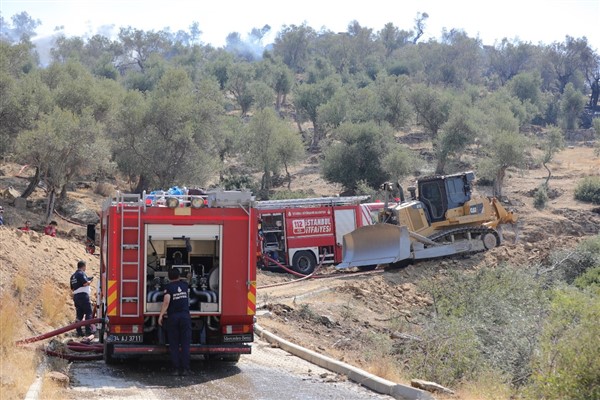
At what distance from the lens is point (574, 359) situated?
39.8 ft

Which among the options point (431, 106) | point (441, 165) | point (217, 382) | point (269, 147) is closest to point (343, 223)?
point (217, 382)

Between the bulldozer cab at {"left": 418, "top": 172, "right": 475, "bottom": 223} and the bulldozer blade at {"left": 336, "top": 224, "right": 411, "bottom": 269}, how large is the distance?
6.67ft

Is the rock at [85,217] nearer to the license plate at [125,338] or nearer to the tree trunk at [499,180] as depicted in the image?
the tree trunk at [499,180]

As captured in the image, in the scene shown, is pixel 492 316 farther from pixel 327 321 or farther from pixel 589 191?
pixel 589 191

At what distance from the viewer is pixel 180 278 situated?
46.4ft

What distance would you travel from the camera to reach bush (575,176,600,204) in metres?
50.8

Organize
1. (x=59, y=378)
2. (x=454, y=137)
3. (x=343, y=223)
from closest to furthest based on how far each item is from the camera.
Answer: (x=59, y=378) → (x=343, y=223) → (x=454, y=137)

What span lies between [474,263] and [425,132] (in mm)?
43806

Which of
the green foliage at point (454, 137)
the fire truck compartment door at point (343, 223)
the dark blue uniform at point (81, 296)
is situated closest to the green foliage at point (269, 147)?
the green foliage at point (454, 137)

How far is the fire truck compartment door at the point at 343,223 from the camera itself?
107ft

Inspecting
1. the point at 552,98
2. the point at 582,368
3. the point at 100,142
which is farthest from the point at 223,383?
the point at 552,98

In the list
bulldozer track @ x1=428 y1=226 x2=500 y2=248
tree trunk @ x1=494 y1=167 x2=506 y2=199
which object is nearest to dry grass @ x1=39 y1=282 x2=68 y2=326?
→ bulldozer track @ x1=428 y1=226 x2=500 y2=248

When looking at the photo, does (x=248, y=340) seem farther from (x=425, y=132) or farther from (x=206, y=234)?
(x=425, y=132)

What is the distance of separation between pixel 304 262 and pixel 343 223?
2.01 metres
